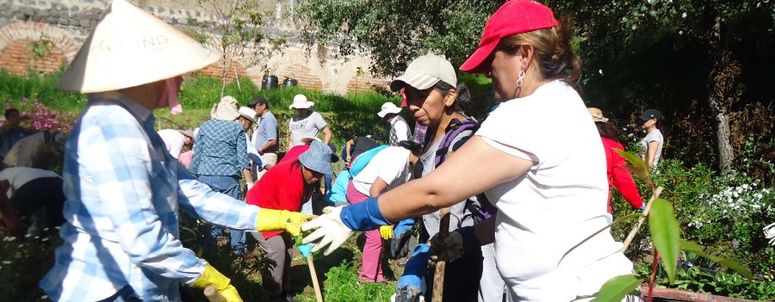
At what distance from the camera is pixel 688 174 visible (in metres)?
7.69

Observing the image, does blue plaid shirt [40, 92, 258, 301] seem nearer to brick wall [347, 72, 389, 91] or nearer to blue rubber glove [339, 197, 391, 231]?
blue rubber glove [339, 197, 391, 231]

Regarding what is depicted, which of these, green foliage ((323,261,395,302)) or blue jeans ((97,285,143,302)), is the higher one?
blue jeans ((97,285,143,302))

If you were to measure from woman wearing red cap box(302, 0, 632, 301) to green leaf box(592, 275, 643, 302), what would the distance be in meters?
0.52

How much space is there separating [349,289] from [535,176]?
3.63 metres

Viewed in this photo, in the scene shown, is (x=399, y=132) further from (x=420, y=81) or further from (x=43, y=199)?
(x=43, y=199)

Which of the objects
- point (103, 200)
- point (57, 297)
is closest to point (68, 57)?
point (103, 200)

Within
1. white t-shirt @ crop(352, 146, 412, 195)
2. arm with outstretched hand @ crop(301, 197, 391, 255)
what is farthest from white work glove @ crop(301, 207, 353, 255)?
white t-shirt @ crop(352, 146, 412, 195)

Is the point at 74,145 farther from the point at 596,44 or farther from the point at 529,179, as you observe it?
the point at 596,44

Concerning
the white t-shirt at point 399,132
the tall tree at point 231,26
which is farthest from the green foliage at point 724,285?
the tall tree at point 231,26

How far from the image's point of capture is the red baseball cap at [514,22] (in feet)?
6.48

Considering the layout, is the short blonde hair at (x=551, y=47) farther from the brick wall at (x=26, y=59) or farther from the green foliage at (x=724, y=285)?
the green foliage at (x=724, y=285)

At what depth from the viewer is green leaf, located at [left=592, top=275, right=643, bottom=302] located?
125cm

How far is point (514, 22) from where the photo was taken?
1985 millimetres

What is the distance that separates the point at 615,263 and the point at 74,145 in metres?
1.62
